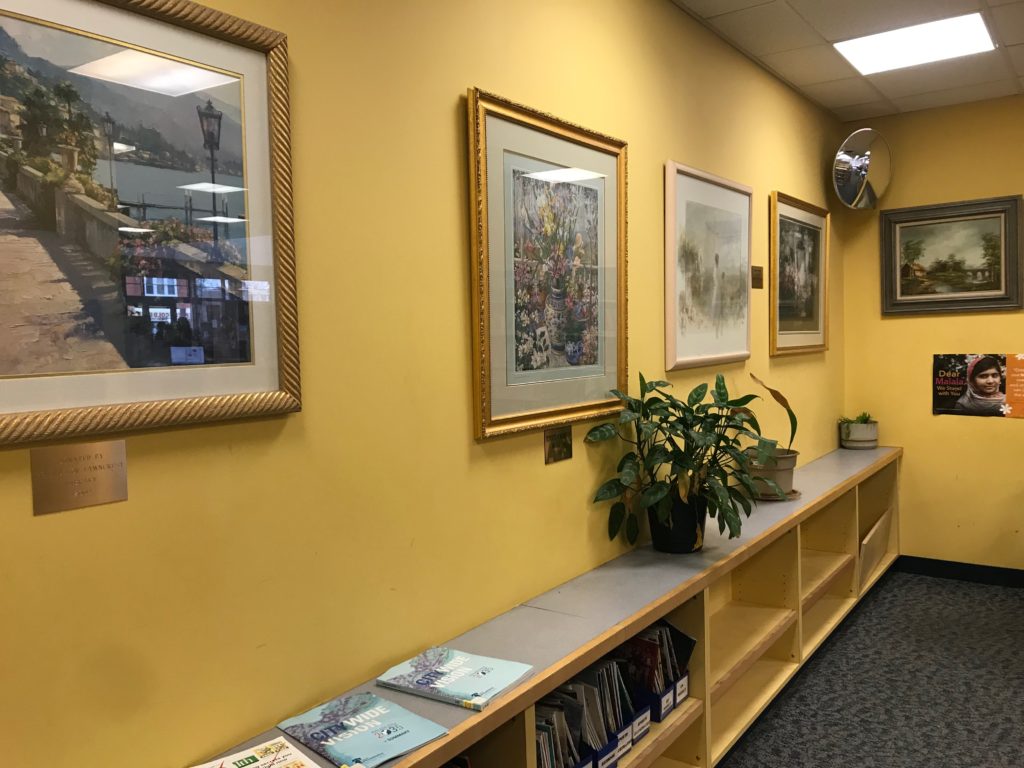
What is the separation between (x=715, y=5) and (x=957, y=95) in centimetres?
210

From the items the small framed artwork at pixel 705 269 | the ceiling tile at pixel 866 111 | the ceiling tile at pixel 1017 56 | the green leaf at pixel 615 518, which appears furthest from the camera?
the ceiling tile at pixel 866 111

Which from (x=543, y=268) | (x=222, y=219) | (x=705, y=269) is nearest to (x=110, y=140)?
(x=222, y=219)

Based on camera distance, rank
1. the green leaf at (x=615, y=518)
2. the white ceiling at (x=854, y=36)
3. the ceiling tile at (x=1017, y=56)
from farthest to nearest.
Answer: the ceiling tile at (x=1017, y=56)
the white ceiling at (x=854, y=36)
the green leaf at (x=615, y=518)

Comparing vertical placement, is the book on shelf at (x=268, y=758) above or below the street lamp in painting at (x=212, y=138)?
below

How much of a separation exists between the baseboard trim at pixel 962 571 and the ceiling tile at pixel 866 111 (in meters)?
2.64

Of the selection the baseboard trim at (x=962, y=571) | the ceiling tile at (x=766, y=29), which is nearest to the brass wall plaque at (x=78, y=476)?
the ceiling tile at (x=766, y=29)

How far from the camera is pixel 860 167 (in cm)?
433

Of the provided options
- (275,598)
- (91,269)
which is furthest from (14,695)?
(91,269)

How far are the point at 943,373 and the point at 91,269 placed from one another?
4557mm

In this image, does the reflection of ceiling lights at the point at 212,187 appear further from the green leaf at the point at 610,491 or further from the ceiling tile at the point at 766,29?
the ceiling tile at the point at 766,29

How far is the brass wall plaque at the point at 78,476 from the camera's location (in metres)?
1.19

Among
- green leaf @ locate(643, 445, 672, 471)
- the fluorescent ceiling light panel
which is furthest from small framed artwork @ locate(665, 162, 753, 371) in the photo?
the fluorescent ceiling light panel

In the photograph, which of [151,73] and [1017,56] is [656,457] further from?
[1017,56]

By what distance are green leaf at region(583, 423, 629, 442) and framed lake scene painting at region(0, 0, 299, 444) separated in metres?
1.09
